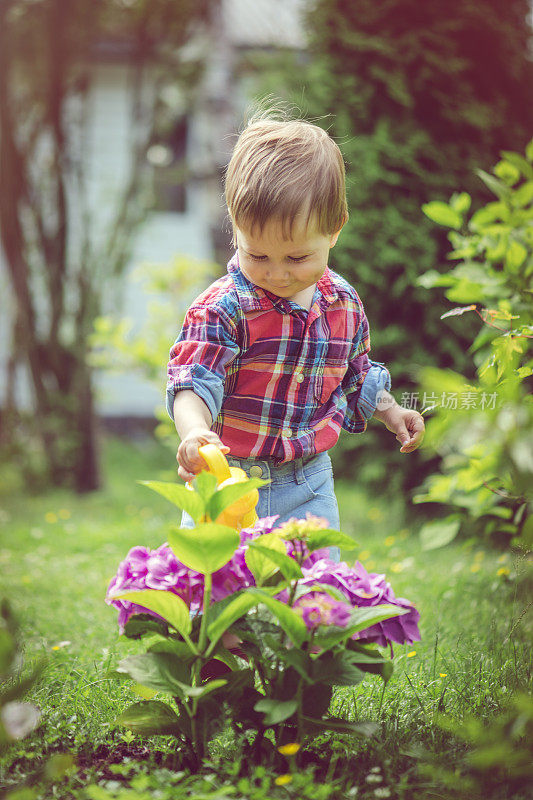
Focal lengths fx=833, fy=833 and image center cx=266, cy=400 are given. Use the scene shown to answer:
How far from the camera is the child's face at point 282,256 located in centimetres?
183

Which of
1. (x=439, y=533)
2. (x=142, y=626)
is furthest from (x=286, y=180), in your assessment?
(x=439, y=533)

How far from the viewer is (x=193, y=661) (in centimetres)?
159

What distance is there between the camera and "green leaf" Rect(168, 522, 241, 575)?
4.66 feet

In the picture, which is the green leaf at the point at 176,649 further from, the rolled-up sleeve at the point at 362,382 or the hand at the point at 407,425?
the rolled-up sleeve at the point at 362,382

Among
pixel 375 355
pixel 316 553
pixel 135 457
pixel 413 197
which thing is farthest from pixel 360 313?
pixel 135 457

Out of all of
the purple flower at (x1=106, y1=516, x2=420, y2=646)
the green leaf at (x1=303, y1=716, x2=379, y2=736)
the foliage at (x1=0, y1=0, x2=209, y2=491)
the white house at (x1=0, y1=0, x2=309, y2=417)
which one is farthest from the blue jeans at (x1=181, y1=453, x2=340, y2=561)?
the white house at (x1=0, y1=0, x2=309, y2=417)

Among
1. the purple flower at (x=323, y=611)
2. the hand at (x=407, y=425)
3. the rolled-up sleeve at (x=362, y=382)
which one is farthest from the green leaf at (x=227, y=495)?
the rolled-up sleeve at (x=362, y=382)

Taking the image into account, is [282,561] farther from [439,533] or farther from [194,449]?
[439,533]

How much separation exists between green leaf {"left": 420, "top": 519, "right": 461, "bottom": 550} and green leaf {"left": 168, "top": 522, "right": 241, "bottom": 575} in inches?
61.5

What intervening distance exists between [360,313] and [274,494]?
1.77 feet

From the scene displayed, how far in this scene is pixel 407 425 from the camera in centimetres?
211

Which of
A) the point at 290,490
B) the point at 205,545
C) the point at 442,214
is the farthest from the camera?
the point at 442,214

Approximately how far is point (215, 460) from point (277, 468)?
0.54m

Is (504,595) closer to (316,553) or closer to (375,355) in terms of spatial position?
(316,553)
